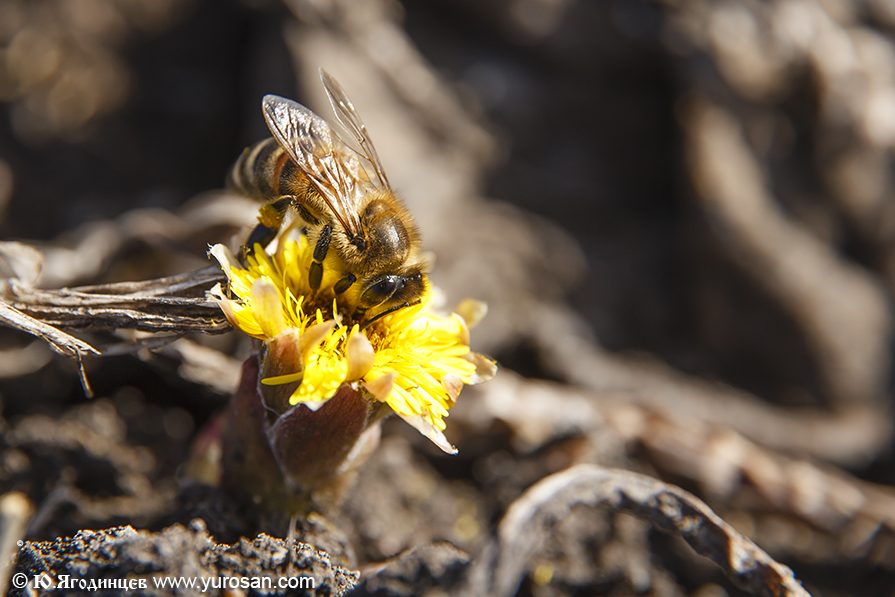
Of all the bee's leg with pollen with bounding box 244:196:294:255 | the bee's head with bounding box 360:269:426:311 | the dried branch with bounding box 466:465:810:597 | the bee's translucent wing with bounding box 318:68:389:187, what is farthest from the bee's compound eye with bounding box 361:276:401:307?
the dried branch with bounding box 466:465:810:597

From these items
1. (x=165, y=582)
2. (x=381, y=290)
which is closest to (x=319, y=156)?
(x=381, y=290)

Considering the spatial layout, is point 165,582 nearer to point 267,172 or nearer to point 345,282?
point 345,282

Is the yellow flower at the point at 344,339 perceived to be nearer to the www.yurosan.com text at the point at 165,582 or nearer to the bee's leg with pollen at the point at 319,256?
the bee's leg with pollen at the point at 319,256

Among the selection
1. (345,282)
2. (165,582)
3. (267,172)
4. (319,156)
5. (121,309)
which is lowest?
(165,582)

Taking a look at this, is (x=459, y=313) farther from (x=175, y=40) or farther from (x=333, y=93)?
(x=175, y=40)

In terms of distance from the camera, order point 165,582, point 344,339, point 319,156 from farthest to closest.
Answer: point 319,156 → point 344,339 → point 165,582

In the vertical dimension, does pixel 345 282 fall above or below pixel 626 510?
above

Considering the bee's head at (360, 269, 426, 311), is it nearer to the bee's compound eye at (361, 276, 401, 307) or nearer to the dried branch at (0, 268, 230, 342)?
the bee's compound eye at (361, 276, 401, 307)
